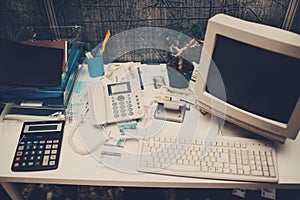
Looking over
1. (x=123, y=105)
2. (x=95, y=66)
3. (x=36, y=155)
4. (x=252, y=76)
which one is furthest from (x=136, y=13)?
(x=36, y=155)

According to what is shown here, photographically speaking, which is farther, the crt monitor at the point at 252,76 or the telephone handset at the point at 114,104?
the telephone handset at the point at 114,104

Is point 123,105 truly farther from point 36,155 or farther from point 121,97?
point 36,155

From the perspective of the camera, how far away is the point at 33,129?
99 centimetres

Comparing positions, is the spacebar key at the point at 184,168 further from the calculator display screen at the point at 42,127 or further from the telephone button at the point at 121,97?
the calculator display screen at the point at 42,127

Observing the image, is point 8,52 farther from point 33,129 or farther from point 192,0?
point 192,0

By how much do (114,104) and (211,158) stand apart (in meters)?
0.38

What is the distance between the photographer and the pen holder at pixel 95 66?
1.13 meters

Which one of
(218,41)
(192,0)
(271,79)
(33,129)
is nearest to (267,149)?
(271,79)

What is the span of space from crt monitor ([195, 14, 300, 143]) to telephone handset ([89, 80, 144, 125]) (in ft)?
0.74

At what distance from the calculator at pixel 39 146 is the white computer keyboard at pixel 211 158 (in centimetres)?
28

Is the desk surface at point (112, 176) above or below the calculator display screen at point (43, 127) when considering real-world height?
below

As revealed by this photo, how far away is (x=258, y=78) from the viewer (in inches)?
32.3

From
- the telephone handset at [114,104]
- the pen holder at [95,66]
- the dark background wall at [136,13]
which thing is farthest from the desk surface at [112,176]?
the dark background wall at [136,13]

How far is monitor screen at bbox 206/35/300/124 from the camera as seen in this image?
0.76 meters
